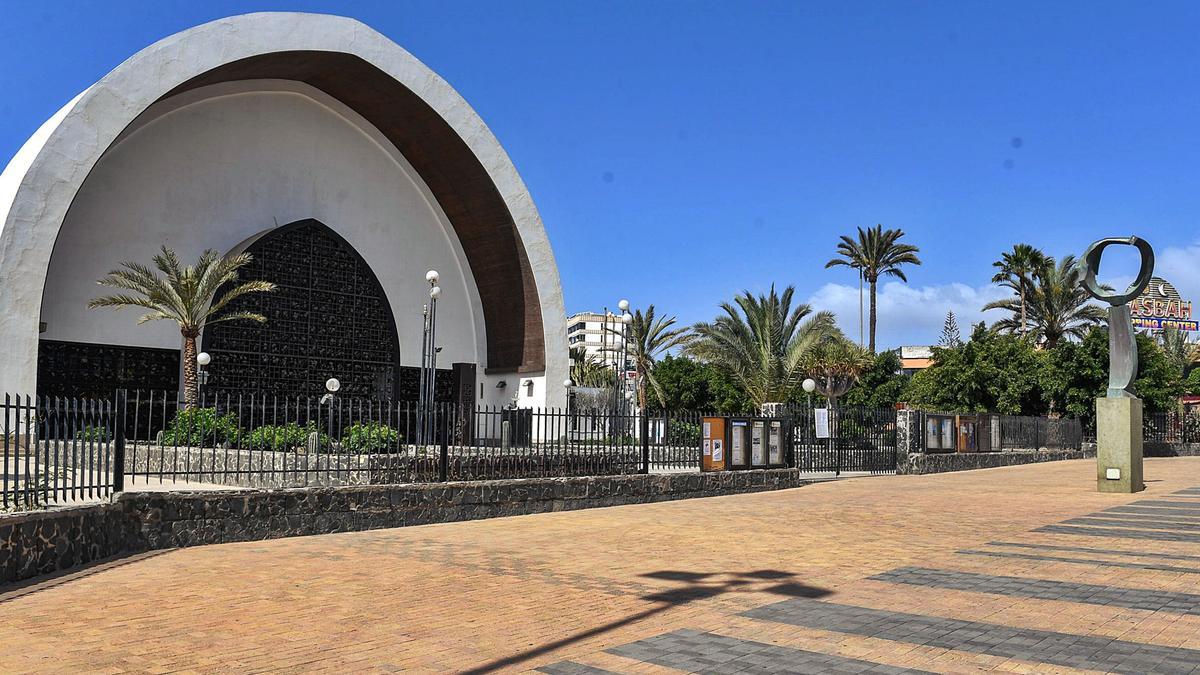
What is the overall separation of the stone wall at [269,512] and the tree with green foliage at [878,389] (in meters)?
37.1

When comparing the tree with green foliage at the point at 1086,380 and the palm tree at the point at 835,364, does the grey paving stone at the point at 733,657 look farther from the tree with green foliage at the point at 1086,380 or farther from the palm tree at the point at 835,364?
the palm tree at the point at 835,364

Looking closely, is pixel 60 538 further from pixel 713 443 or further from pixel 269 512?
pixel 713 443

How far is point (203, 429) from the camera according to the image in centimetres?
1127

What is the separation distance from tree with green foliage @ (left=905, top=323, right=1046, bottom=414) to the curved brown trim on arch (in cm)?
1690

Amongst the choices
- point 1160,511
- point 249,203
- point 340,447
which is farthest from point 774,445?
point 249,203

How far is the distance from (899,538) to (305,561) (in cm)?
624

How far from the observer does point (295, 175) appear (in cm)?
2677

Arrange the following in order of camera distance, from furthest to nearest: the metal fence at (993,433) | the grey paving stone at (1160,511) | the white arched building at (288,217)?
the metal fence at (993,433) < the white arched building at (288,217) < the grey paving stone at (1160,511)

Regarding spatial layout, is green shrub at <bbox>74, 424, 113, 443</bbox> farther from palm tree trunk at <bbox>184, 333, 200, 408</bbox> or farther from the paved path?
palm tree trunk at <bbox>184, 333, 200, 408</bbox>

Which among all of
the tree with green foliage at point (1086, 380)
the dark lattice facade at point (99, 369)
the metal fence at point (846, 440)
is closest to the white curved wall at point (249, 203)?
the dark lattice facade at point (99, 369)

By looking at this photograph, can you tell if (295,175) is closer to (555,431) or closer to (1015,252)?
(555,431)

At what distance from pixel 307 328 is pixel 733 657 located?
22.5 meters

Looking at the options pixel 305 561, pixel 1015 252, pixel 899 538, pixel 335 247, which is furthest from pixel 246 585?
pixel 1015 252

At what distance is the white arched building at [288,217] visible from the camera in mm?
20875
